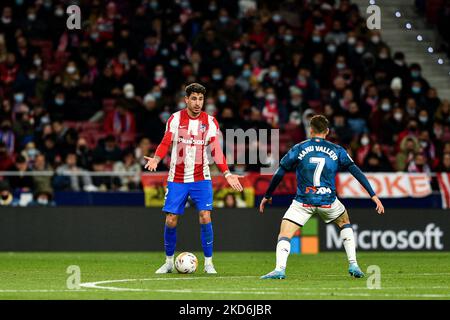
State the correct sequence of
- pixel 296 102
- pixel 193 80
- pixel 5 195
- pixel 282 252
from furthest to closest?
pixel 193 80
pixel 296 102
pixel 5 195
pixel 282 252

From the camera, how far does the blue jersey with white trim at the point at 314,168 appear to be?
14.9 metres

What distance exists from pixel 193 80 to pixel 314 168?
581 inches

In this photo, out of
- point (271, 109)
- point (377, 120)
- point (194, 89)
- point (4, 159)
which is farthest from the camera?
point (377, 120)

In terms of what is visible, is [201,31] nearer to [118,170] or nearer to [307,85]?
[307,85]

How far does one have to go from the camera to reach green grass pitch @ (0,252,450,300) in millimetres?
12398

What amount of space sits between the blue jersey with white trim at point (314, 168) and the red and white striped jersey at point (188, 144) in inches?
59.8

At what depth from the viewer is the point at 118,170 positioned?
25.5 m

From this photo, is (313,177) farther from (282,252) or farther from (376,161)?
(376,161)

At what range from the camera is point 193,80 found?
29328 millimetres

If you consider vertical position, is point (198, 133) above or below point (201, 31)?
below

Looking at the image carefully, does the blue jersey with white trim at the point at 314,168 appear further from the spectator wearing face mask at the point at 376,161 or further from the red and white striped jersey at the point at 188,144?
the spectator wearing face mask at the point at 376,161

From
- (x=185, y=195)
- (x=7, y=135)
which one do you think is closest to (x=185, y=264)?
(x=185, y=195)

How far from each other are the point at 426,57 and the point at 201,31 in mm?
7017
